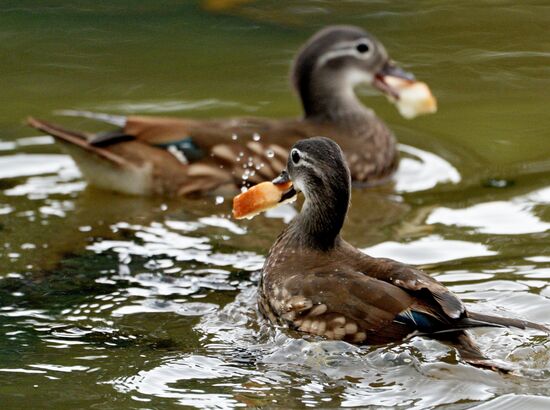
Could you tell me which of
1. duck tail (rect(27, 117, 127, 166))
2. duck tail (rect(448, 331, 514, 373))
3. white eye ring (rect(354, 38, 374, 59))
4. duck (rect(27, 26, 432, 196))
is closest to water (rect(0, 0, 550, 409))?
duck tail (rect(448, 331, 514, 373))

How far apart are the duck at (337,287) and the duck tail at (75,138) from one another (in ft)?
7.48

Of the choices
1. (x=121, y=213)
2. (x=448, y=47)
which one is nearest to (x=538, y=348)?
(x=121, y=213)

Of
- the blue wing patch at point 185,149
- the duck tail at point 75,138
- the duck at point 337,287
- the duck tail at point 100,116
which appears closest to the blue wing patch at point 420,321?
the duck at point 337,287

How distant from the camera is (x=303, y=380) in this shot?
20.2ft

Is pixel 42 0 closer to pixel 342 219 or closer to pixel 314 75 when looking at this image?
pixel 314 75

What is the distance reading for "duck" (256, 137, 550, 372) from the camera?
629cm

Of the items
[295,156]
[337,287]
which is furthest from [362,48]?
[337,287]

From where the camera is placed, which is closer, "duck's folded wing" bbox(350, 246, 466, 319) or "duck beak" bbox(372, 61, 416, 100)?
"duck's folded wing" bbox(350, 246, 466, 319)

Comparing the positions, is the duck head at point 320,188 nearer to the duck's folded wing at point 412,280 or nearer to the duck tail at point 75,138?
the duck's folded wing at point 412,280

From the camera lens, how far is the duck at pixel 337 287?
6293mm

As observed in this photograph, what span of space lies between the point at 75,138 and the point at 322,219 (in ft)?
9.10

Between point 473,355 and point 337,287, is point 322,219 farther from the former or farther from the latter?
point 473,355

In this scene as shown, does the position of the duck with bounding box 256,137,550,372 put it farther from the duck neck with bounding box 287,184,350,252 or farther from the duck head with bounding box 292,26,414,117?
the duck head with bounding box 292,26,414,117

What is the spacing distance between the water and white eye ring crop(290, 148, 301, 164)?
76 centimetres
